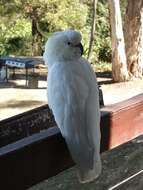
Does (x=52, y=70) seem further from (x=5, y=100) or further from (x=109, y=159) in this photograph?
(x=5, y=100)

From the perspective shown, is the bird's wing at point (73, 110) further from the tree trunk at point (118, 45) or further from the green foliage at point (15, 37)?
the green foliage at point (15, 37)

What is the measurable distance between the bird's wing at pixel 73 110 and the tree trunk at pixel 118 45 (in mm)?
7611

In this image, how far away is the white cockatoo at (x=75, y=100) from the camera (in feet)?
3.20

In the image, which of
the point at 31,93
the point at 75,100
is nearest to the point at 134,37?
the point at 31,93

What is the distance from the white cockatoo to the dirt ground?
17.8 feet

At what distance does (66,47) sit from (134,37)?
7862 mm

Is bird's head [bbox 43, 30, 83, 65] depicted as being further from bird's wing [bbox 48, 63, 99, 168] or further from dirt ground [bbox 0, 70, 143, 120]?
dirt ground [bbox 0, 70, 143, 120]

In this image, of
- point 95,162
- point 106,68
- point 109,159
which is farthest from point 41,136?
point 106,68

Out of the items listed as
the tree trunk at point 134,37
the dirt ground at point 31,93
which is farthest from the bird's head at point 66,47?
the tree trunk at point 134,37

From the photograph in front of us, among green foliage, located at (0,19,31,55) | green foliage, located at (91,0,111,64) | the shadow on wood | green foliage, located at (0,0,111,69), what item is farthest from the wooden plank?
green foliage, located at (0,19,31,55)

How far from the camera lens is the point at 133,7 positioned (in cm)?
868

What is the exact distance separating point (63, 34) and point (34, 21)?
1050 centimetres

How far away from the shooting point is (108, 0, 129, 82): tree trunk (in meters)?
8.62

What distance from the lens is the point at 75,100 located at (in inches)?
42.4
